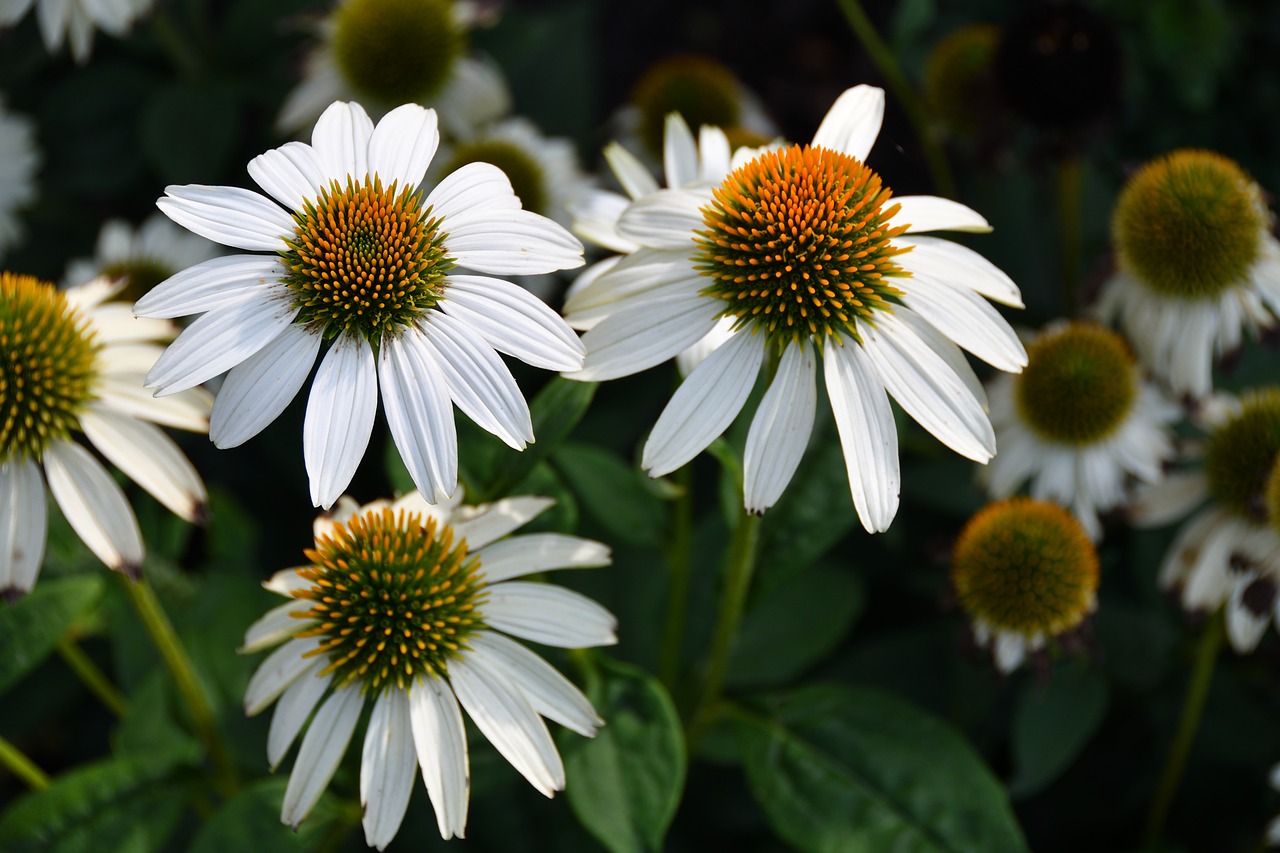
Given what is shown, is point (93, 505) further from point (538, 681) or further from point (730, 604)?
point (730, 604)

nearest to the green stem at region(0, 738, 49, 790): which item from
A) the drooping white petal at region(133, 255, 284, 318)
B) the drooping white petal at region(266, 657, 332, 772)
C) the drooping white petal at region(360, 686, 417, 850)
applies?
the drooping white petal at region(266, 657, 332, 772)

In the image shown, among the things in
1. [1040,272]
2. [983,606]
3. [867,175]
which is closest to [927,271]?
[867,175]

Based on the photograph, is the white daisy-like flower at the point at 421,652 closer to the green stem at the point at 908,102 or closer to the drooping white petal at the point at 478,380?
the drooping white petal at the point at 478,380

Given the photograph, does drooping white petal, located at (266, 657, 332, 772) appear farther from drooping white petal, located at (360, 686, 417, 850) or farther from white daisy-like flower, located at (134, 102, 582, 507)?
white daisy-like flower, located at (134, 102, 582, 507)

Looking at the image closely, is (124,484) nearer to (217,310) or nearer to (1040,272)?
(217,310)

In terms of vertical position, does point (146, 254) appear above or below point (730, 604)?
above

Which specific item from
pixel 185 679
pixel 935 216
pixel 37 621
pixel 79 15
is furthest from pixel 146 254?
pixel 935 216

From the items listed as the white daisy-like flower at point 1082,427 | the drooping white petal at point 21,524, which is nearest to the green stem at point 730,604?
the white daisy-like flower at point 1082,427
